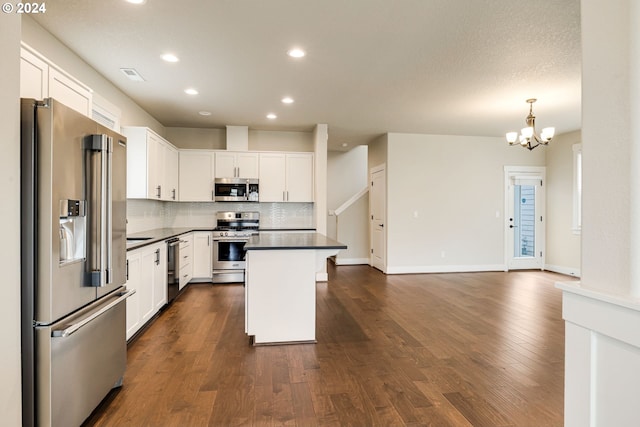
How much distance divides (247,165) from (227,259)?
1.69 meters

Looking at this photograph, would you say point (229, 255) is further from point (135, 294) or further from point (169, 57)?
point (169, 57)

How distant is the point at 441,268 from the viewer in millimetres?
6516

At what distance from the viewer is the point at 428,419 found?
193cm

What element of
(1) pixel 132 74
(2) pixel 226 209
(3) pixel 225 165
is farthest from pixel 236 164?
(1) pixel 132 74

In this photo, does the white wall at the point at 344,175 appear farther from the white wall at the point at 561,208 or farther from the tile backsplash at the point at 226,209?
the white wall at the point at 561,208

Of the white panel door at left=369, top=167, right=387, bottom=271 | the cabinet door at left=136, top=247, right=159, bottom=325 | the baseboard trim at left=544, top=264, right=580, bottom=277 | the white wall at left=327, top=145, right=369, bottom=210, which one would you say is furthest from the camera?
the white wall at left=327, top=145, right=369, bottom=210

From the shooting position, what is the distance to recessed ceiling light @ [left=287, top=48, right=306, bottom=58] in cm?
306

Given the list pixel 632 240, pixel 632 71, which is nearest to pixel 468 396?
pixel 632 240

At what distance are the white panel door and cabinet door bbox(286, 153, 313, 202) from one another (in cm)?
159

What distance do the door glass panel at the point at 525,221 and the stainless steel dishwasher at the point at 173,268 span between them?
6.49m

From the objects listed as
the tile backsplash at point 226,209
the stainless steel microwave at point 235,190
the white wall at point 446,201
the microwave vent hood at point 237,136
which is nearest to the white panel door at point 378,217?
the white wall at point 446,201

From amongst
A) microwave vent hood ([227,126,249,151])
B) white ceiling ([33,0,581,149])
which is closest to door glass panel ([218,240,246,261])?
microwave vent hood ([227,126,249,151])

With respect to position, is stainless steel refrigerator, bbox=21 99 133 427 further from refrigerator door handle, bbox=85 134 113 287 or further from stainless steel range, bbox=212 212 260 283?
stainless steel range, bbox=212 212 260 283

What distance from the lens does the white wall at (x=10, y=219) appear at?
4.47 ft
